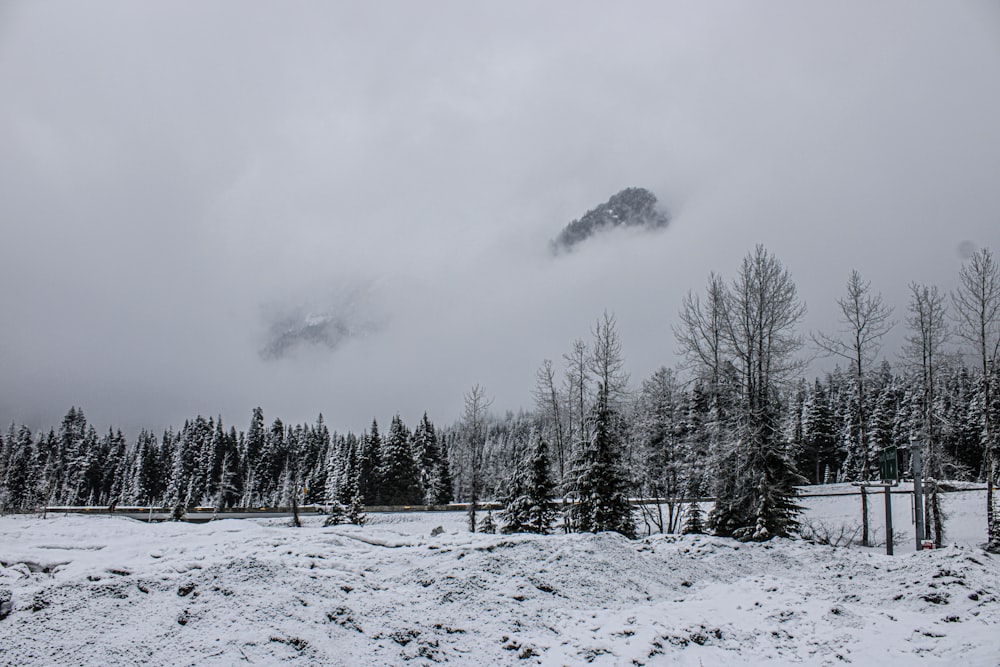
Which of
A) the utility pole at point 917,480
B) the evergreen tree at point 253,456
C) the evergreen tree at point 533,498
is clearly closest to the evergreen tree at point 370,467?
the evergreen tree at point 253,456

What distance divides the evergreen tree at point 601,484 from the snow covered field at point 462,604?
8.20 meters

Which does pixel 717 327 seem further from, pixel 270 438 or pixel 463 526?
pixel 270 438

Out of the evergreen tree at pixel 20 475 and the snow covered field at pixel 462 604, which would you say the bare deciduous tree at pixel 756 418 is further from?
the evergreen tree at pixel 20 475

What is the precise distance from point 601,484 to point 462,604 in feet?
44.8

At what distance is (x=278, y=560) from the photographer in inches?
399

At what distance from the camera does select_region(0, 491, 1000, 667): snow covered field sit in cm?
714

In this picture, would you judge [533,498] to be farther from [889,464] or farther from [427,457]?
[427,457]

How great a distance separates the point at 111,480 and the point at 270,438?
23.4m

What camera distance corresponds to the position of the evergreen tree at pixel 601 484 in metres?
21.5

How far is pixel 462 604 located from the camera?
913cm

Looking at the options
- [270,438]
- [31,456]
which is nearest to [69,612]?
[270,438]

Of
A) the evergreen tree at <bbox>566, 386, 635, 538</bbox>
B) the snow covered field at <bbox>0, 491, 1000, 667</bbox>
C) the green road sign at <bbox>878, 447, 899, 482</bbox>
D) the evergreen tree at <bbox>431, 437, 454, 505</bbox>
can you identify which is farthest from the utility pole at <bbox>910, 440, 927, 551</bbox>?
the evergreen tree at <bbox>431, 437, 454, 505</bbox>

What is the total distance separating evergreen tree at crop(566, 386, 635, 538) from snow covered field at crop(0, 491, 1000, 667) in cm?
820

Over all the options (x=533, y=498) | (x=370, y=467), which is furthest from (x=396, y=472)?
(x=533, y=498)
